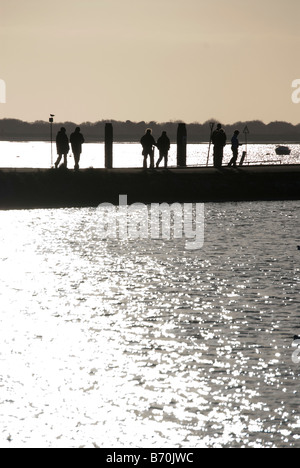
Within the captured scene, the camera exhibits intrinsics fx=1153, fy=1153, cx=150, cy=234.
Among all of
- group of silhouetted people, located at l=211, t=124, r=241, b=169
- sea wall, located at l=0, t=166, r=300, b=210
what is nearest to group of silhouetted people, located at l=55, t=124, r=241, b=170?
group of silhouetted people, located at l=211, t=124, r=241, b=169

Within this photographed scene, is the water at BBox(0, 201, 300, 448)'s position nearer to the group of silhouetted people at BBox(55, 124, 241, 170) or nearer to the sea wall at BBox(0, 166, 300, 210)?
the sea wall at BBox(0, 166, 300, 210)

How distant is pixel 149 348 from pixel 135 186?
26.0 m

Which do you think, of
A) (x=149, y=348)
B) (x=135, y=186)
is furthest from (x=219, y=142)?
(x=149, y=348)

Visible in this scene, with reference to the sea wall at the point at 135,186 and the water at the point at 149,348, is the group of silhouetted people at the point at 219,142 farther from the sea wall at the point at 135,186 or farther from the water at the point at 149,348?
the water at the point at 149,348

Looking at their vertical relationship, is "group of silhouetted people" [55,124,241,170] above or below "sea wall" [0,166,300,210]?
above

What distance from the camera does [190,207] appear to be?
3747 centimetres

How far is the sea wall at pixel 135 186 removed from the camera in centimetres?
3684

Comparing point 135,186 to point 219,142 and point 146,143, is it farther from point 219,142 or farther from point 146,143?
point 219,142

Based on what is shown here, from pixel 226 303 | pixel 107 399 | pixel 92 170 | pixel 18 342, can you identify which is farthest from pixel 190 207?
pixel 107 399

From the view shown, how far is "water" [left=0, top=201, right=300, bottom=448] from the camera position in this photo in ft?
30.8

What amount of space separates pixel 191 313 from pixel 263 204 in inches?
950

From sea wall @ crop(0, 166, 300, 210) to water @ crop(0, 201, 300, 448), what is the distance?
43.3ft

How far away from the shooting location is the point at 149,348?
12.5 metres

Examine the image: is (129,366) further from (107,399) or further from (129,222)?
(129,222)
